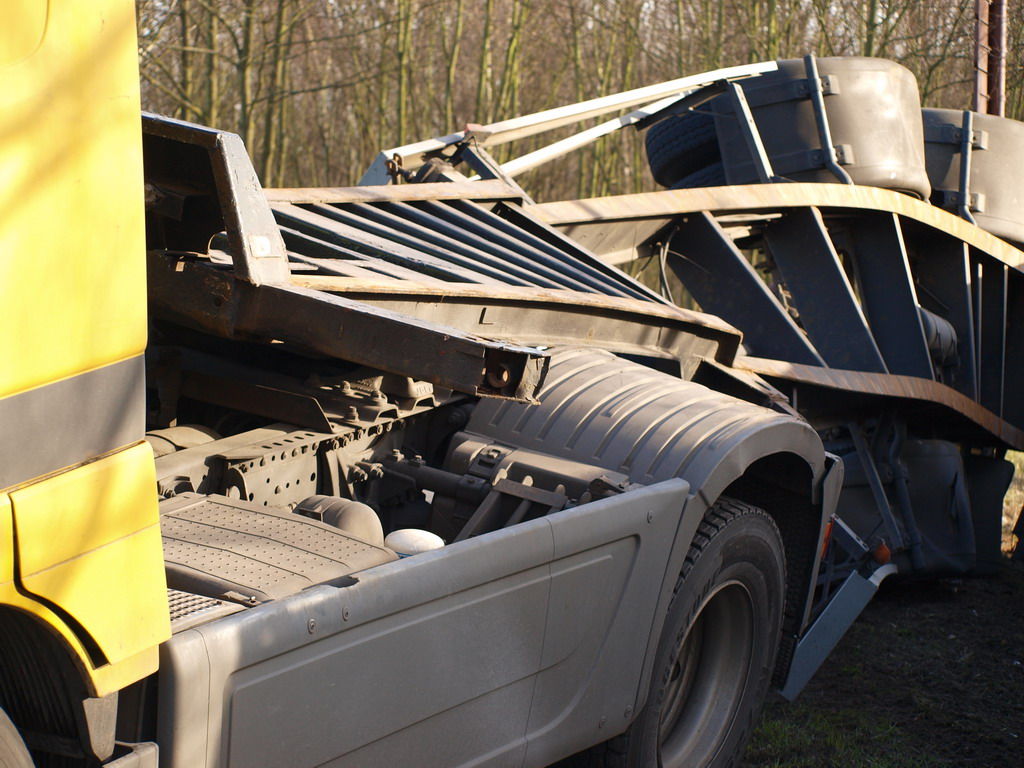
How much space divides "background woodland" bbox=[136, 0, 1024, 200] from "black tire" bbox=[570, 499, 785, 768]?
1013 centimetres

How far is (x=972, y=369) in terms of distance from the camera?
24.0 ft

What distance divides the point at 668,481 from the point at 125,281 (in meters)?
1.82

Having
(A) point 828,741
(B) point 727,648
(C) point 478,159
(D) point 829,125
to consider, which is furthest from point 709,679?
(D) point 829,125

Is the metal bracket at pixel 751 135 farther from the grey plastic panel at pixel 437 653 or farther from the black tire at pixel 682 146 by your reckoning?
the grey plastic panel at pixel 437 653

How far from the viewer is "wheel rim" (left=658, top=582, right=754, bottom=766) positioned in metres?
3.86

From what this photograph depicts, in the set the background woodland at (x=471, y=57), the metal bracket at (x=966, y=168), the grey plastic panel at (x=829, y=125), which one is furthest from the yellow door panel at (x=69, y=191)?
the background woodland at (x=471, y=57)

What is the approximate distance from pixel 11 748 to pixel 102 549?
1.17 ft

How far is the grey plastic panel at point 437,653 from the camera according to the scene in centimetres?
212

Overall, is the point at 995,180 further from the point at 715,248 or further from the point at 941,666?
the point at 941,666

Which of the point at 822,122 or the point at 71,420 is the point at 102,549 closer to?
the point at 71,420

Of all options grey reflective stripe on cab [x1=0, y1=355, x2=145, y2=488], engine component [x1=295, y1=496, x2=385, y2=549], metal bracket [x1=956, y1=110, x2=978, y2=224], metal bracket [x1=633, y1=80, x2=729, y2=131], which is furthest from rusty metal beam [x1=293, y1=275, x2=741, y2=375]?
metal bracket [x1=956, y1=110, x2=978, y2=224]

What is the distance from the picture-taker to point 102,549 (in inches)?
73.6

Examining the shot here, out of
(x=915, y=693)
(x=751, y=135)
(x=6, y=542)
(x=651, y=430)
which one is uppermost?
(x=751, y=135)

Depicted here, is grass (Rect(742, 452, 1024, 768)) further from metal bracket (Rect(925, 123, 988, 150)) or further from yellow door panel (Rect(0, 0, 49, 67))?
yellow door panel (Rect(0, 0, 49, 67))
